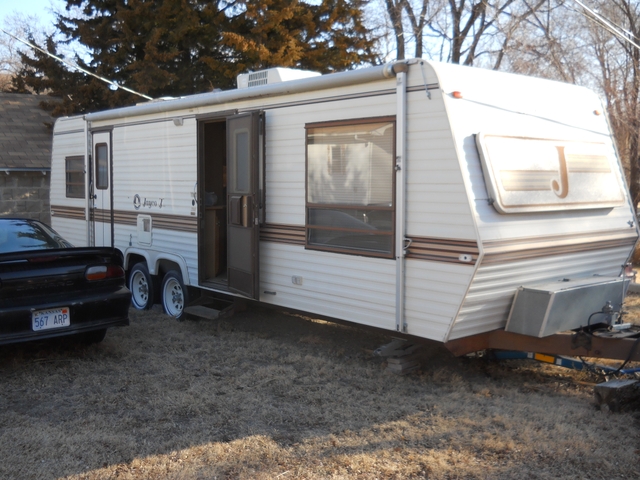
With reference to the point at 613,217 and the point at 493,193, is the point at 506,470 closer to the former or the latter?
the point at 493,193

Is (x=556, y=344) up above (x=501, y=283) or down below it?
below

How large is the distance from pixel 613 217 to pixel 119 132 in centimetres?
634

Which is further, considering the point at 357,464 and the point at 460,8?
the point at 460,8

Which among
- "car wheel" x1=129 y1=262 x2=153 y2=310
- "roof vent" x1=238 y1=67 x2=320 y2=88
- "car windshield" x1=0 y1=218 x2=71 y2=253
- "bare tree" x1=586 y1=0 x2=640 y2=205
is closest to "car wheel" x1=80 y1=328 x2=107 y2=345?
"car windshield" x1=0 y1=218 x2=71 y2=253

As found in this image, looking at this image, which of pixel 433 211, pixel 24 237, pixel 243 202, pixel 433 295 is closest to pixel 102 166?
pixel 24 237

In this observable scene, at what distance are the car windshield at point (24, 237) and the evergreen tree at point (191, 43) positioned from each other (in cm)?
1155

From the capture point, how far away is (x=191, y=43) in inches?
745

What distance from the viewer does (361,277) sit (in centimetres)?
631

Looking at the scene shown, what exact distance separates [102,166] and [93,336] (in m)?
3.54

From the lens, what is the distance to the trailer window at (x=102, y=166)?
993 centimetres

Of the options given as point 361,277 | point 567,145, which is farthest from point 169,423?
point 567,145

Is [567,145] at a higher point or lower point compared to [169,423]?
higher

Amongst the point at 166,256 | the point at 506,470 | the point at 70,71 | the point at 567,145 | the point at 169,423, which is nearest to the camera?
the point at 506,470

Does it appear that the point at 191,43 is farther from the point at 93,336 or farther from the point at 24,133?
the point at 93,336
